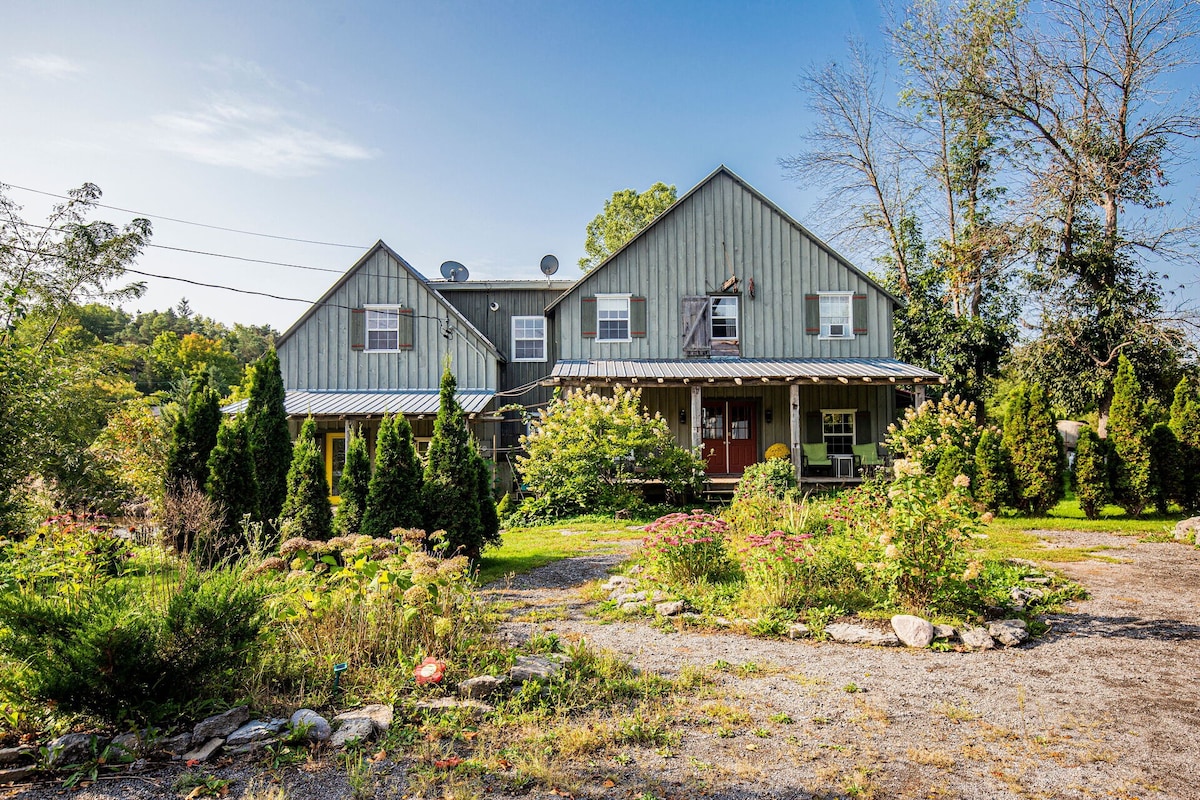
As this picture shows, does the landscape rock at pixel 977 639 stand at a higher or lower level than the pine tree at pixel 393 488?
lower

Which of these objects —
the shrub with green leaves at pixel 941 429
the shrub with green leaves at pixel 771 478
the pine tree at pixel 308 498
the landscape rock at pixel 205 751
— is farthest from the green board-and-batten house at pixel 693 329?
the landscape rock at pixel 205 751

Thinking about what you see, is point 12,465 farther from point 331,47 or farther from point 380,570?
point 331,47

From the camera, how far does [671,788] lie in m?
3.14

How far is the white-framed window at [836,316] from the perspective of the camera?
1802 centimetres

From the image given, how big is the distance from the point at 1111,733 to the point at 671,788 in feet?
8.72

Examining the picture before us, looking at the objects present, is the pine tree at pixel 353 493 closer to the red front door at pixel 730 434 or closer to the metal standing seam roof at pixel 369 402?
the metal standing seam roof at pixel 369 402

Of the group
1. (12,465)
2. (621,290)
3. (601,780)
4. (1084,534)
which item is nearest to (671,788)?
(601,780)

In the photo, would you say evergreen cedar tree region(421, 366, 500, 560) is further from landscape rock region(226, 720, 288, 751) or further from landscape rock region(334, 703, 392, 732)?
landscape rock region(226, 720, 288, 751)

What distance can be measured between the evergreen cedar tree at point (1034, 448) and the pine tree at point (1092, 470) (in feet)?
1.25

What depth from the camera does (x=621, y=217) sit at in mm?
33531

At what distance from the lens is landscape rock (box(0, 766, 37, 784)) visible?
3.11 meters

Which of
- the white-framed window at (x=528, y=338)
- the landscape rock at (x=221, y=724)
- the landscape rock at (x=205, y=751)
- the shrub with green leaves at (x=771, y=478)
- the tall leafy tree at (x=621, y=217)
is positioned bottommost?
the landscape rock at (x=205, y=751)

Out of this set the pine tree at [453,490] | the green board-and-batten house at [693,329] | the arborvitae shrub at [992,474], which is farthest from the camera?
the green board-and-batten house at [693,329]

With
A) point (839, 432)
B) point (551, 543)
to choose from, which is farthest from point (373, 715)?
point (839, 432)
